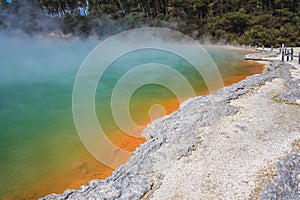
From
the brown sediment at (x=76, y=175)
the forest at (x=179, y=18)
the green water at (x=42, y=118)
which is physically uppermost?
the forest at (x=179, y=18)

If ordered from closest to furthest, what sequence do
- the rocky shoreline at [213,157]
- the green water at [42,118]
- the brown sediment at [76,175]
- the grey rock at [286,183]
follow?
the grey rock at [286,183] → the rocky shoreline at [213,157] → the brown sediment at [76,175] → the green water at [42,118]

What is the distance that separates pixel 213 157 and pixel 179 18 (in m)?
44.5

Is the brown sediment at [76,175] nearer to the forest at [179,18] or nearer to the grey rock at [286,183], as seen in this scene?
the grey rock at [286,183]

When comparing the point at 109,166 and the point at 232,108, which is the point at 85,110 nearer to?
the point at 109,166

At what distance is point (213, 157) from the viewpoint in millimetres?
4438

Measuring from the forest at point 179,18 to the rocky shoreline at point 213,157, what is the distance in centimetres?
3259

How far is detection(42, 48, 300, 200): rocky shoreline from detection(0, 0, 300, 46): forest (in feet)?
107

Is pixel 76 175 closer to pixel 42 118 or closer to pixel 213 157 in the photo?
pixel 213 157

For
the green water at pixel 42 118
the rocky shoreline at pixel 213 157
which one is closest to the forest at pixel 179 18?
the green water at pixel 42 118

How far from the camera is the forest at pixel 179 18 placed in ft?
124

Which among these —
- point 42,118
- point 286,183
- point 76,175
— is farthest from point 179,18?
point 286,183

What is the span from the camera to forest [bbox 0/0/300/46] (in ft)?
124

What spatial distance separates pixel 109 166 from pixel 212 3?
1963 inches

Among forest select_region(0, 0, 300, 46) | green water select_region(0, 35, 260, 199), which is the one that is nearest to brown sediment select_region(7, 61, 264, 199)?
green water select_region(0, 35, 260, 199)
